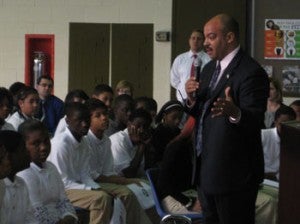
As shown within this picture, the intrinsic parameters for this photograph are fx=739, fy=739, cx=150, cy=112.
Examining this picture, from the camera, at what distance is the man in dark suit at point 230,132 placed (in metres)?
3.65

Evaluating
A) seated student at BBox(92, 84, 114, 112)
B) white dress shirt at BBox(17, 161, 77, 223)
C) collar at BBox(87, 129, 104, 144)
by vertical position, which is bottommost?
white dress shirt at BBox(17, 161, 77, 223)

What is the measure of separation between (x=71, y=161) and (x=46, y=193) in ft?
2.83

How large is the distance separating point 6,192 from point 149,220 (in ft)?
6.12

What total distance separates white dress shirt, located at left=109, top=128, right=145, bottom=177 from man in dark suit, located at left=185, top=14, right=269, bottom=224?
254 cm

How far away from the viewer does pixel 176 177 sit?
5289 millimetres

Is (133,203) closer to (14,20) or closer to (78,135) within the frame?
(78,135)

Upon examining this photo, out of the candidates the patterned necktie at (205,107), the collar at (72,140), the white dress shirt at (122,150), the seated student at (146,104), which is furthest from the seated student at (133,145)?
the patterned necktie at (205,107)

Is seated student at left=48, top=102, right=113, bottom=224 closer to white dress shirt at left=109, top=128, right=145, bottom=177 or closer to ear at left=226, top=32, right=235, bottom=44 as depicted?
white dress shirt at left=109, top=128, right=145, bottom=177

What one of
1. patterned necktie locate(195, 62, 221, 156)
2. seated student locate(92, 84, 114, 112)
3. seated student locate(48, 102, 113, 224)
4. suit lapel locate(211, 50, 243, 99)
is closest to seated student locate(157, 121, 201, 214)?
seated student locate(48, 102, 113, 224)

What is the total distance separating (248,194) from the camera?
12.2ft

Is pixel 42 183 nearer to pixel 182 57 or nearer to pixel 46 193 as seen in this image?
pixel 46 193

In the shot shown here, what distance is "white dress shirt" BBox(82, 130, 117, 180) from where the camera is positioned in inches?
234

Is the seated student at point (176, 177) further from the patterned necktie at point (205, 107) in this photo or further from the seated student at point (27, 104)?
the seated student at point (27, 104)

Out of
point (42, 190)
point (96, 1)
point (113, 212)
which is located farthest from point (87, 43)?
point (42, 190)
